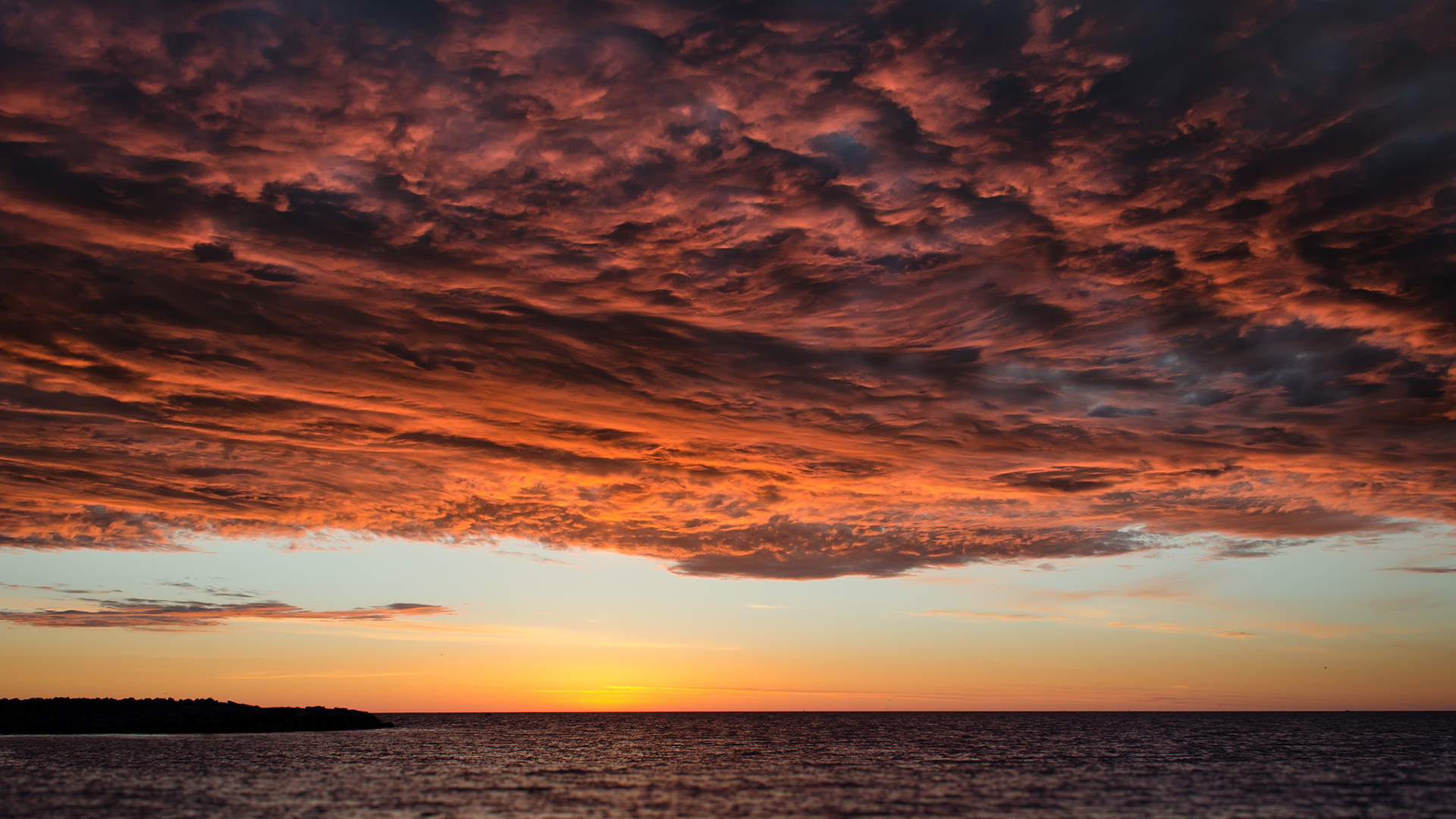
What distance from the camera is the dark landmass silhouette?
116 meters

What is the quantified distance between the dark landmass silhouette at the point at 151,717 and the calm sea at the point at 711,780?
42.2 ft

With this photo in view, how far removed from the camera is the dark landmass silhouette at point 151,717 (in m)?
116

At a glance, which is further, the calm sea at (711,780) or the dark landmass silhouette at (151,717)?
the dark landmass silhouette at (151,717)

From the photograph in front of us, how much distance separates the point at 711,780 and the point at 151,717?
336ft

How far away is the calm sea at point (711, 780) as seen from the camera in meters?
43.7

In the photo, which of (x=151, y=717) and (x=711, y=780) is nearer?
(x=711, y=780)

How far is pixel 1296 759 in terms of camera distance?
260 feet

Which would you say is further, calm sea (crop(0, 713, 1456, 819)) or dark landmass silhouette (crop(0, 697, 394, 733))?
dark landmass silhouette (crop(0, 697, 394, 733))

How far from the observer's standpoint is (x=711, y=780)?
5884 cm

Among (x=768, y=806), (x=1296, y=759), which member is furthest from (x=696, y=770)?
(x=1296, y=759)

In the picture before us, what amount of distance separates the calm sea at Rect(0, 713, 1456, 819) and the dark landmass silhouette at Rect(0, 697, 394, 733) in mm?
12857

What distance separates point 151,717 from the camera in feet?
395

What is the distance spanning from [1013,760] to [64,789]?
69.1 metres

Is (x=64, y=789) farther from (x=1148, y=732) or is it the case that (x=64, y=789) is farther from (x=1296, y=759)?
(x=1148, y=732)
